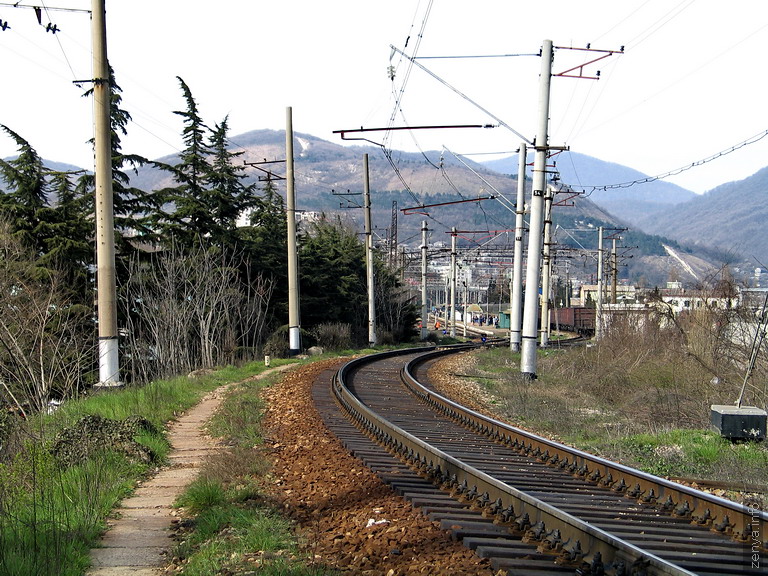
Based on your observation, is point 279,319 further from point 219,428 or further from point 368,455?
point 368,455

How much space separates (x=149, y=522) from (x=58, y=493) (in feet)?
4.35

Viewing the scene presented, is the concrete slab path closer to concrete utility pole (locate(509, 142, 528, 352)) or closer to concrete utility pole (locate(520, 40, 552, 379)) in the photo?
concrete utility pole (locate(520, 40, 552, 379))

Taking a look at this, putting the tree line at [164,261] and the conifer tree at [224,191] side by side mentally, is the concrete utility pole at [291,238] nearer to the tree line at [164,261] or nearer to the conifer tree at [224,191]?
the tree line at [164,261]

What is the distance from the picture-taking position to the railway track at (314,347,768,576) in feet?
18.4

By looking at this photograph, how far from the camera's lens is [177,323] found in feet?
99.4

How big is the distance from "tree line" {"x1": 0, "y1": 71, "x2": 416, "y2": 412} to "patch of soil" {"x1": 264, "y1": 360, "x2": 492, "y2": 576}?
9.40 meters

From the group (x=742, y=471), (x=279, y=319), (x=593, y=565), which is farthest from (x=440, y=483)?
(x=279, y=319)

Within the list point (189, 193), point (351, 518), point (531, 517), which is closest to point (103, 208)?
point (351, 518)

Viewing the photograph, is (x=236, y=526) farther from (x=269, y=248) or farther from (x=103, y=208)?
(x=269, y=248)

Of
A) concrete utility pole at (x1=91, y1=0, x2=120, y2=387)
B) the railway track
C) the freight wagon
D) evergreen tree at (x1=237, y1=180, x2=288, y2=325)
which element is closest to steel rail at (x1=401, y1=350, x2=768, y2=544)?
the railway track

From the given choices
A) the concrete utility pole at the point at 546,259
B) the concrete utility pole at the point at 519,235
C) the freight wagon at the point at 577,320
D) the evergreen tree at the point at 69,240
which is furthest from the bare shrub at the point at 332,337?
the freight wagon at the point at 577,320

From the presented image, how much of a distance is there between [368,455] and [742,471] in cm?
460

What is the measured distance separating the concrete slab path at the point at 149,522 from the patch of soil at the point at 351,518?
3.80ft

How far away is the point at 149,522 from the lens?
7.89 meters
